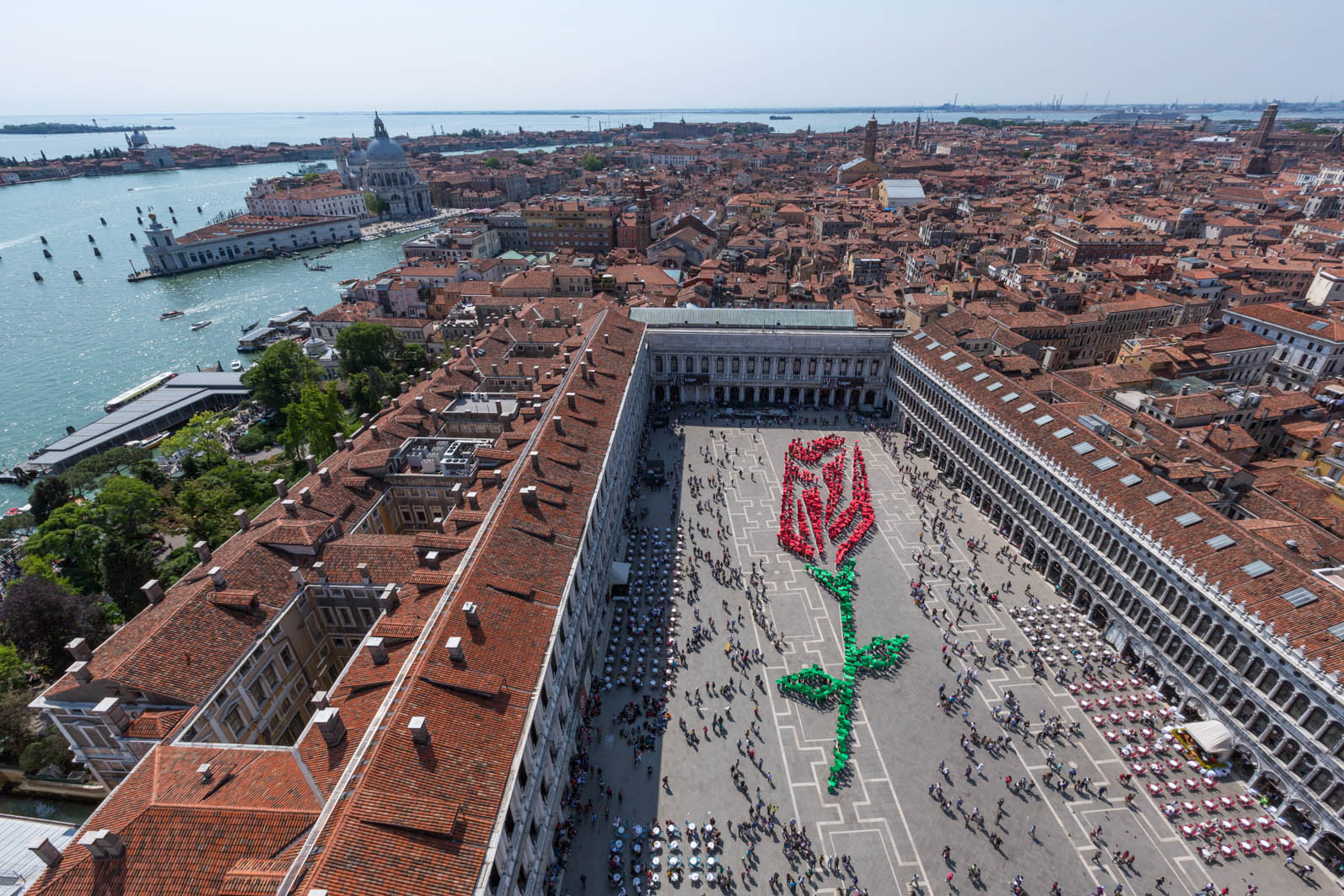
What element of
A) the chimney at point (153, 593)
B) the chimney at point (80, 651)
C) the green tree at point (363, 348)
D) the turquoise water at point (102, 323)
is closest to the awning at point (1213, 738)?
the chimney at point (80, 651)

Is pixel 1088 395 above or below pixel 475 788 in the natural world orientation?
below

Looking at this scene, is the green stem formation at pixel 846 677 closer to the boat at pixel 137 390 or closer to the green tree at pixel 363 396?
the green tree at pixel 363 396

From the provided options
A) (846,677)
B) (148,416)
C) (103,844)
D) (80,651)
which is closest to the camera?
(103,844)

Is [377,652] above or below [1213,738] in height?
above

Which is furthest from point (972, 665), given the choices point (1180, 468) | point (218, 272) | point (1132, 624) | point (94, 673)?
point (218, 272)

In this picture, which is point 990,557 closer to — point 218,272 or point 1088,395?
point 1088,395

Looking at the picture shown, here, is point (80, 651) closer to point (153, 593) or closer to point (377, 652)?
point (153, 593)

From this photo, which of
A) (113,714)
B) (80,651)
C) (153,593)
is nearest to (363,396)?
(153,593)
